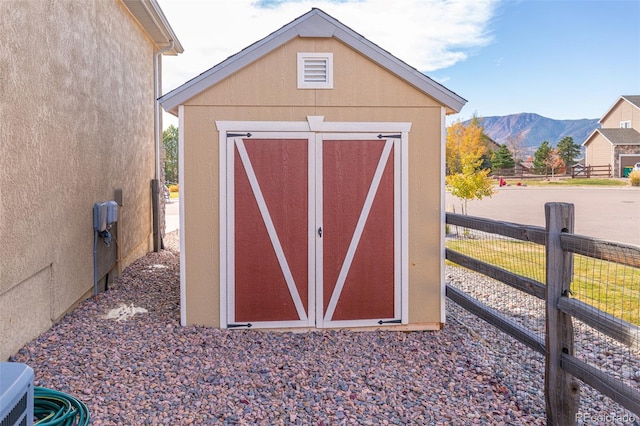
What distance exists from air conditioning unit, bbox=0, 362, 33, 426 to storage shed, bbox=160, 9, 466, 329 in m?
2.93

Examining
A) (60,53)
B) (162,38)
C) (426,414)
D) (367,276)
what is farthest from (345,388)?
(162,38)

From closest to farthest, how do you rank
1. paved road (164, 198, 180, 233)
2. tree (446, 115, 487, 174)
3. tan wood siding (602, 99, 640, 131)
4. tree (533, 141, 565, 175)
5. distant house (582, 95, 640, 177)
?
paved road (164, 198, 180, 233), tree (446, 115, 487, 174), distant house (582, 95, 640, 177), tan wood siding (602, 99, 640, 131), tree (533, 141, 565, 175)

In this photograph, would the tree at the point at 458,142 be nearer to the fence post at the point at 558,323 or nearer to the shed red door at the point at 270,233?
the shed red door at the point at 270,233

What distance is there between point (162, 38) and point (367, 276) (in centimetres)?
740

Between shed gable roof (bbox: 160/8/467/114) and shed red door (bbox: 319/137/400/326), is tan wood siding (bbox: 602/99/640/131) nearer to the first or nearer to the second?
shed gable roof (bbox: 160/8/467/114)

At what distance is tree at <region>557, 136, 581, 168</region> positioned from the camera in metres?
48.4

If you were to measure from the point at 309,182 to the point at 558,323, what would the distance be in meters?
2.72

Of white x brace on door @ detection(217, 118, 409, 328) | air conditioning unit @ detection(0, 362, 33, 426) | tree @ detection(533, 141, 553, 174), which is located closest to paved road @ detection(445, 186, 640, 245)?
white x brace on door @ detection(217, 118, 409, 328)

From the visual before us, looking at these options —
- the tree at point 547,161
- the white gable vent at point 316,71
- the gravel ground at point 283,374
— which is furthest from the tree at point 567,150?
the white gable vent at point 316,71

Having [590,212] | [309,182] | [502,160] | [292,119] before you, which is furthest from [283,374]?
[502,160]

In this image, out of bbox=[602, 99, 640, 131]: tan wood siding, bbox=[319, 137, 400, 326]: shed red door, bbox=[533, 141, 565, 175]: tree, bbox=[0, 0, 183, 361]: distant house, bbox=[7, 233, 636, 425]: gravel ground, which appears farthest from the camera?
bbox=[533, 141, 565, 175]: tree

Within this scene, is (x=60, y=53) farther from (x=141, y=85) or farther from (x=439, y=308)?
(x=439, y=308)

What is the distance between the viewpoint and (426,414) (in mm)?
3352

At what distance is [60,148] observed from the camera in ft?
16.5
